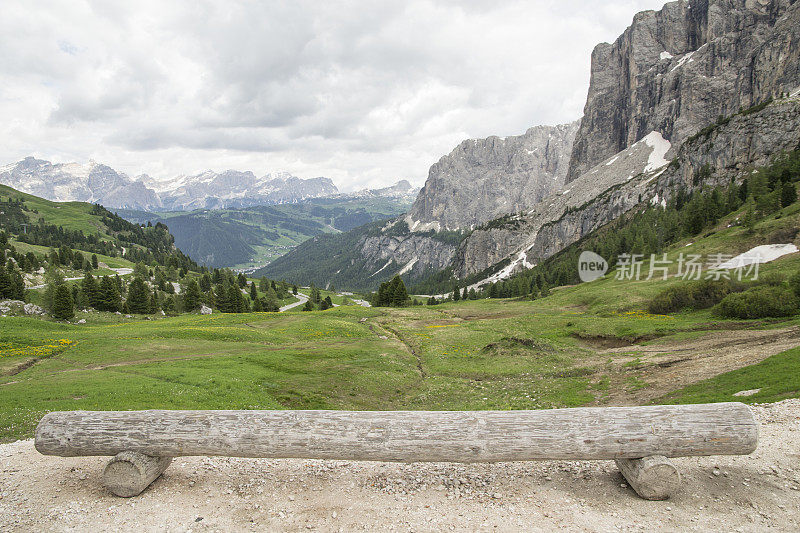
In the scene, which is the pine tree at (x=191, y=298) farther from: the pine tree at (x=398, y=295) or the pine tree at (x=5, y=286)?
the pine tree at (x=398, y=295)

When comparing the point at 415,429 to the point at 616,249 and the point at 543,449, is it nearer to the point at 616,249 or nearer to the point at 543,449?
the point at 543,449

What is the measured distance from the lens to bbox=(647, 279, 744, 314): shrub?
47.1 metres

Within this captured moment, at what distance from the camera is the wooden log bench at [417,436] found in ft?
35.9

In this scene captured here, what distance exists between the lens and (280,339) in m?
49.2

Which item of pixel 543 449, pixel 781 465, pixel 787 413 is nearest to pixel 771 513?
pixel 781 465

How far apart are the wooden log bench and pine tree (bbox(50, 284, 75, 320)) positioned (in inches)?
2821

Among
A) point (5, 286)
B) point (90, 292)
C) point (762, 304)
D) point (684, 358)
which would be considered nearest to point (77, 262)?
point (5, 286)

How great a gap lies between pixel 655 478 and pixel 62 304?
285 feet

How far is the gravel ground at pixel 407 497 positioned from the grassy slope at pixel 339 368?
737cm

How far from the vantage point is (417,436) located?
11719 mm

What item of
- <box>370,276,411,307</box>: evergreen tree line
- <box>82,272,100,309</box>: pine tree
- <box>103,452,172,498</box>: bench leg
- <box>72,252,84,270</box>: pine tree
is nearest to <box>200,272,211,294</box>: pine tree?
<box>72,252,84,270</box>: pine tree

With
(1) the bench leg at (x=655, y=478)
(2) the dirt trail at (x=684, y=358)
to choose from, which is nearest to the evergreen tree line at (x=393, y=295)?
(2) the dirt trail at (x=684, y=358)

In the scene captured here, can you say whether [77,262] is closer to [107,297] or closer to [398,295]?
[107,297]

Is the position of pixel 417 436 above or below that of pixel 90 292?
above
